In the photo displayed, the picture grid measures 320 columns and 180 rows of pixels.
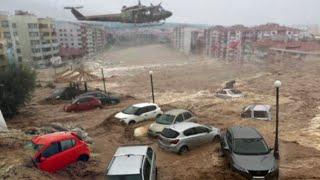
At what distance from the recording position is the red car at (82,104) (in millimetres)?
33656

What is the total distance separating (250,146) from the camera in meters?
15.8

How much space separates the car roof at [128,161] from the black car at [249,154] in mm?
3731

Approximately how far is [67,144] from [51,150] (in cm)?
77

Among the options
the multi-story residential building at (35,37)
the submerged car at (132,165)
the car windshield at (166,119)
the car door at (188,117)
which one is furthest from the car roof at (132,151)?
the multi-story residential building at (35,37)

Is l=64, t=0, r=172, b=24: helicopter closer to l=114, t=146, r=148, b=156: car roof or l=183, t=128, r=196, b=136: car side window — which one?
l=183, t=128, r=196, b=136: car side window

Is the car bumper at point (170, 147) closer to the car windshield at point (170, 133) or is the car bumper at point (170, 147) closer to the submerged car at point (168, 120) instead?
the car windshield at point (170, 133)

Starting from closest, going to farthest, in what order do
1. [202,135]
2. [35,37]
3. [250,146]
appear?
1. [250,146]
2. [202,135]
3. [35,37]

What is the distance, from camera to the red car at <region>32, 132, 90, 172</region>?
582 inches

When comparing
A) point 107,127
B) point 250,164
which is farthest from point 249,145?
point 107,127

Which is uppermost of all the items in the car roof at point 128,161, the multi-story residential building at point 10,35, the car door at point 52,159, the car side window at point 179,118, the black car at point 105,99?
the multi-story residential building at point 10,35

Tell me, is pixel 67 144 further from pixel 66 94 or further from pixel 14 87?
pixel 66 94

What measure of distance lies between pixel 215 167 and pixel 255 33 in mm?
119631

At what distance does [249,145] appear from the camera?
15.9m

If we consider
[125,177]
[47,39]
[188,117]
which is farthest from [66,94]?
[47,39]
